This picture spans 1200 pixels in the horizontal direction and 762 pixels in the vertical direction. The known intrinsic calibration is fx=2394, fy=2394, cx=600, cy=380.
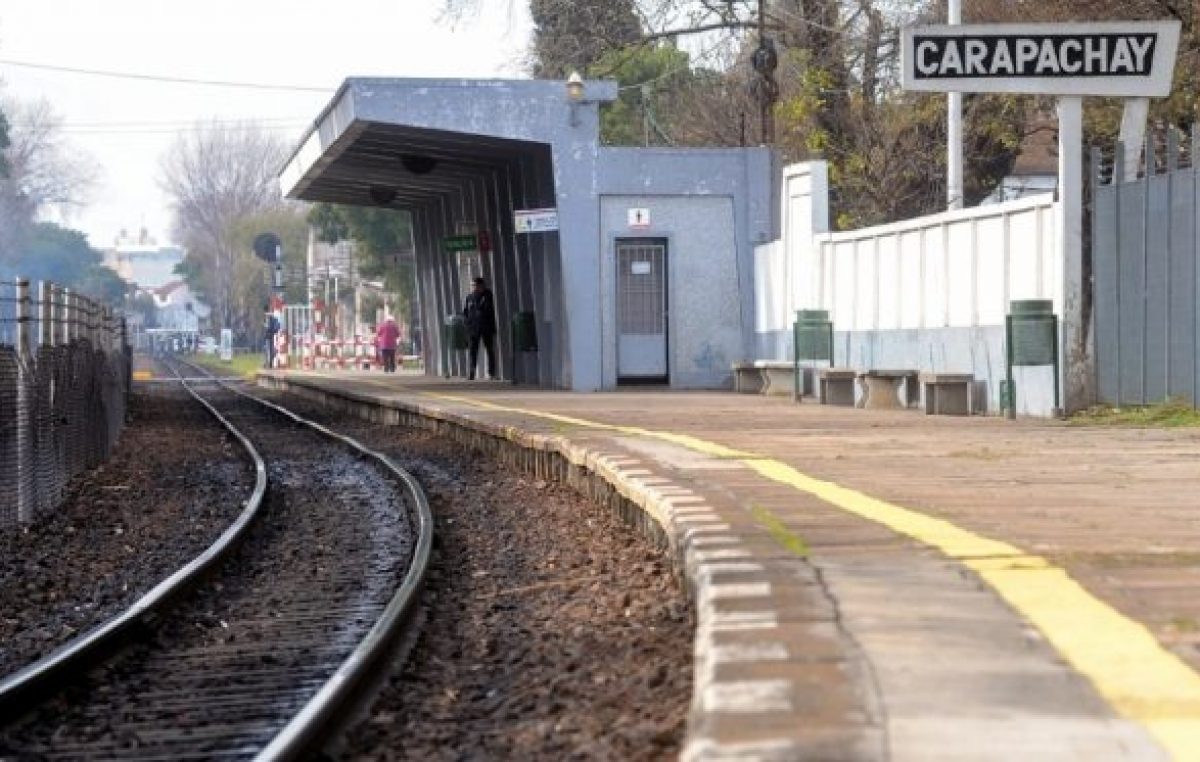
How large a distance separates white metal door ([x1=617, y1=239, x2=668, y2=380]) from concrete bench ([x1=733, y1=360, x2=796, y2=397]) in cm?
155

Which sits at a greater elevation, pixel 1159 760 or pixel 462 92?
pixel 462 92

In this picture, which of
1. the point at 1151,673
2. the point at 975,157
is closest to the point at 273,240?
the point at 975,157

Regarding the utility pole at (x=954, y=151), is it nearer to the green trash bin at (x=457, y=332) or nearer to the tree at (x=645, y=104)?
the green trash bin at (x=457, y=332)

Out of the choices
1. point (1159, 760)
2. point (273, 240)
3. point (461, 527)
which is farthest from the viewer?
point (273, 240)

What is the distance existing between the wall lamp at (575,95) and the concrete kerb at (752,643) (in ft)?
67.5

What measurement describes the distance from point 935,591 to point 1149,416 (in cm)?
1375

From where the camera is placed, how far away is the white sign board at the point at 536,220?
3672 cm

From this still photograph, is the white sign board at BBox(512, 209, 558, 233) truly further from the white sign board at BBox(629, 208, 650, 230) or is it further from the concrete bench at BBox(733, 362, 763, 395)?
the concrete bench at BBox(733, 362, 763, 395)

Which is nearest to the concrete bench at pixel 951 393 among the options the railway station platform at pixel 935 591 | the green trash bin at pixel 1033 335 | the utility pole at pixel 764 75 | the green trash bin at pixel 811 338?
the green trash bin at pixel 1033 335

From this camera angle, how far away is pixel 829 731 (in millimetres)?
5840

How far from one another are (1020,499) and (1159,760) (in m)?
7.62

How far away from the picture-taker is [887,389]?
1135 inches

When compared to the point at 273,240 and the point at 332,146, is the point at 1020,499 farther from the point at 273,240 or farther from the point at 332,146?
the point at 273,240

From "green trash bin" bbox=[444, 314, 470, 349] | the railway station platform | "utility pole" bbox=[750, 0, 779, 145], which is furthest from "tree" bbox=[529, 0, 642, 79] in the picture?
the railway station platform
